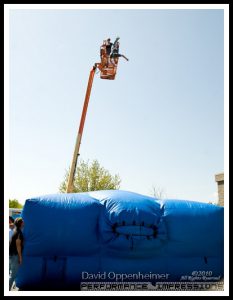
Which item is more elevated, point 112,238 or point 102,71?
point 102,71

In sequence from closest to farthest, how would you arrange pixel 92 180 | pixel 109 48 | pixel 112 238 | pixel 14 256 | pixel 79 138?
1. pixel 14 256
2. pixel 112 238
3. pixel 79 138
4. pixel 109 48
5. pixel 92 180

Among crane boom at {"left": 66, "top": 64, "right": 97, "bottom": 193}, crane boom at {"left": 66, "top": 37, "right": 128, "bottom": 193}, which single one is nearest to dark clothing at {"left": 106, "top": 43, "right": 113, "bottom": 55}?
crane boom at {"left": 66, "top": 37, "right": 128, "bottom": 193}

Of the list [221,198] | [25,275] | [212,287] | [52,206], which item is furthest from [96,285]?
[221,198]

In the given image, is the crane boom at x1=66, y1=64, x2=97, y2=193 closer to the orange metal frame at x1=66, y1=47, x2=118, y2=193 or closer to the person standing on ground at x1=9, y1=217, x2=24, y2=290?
the orange metal frame at x1=66, y1=47, x2=118, y2=193

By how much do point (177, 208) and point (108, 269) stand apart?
2300 millimetres

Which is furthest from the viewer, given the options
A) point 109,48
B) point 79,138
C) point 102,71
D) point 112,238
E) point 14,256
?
point 102,71

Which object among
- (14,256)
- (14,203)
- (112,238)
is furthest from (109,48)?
(14,203)

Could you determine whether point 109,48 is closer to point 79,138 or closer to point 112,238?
point 79,138

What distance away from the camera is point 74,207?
731cm

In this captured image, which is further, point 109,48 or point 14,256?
point 109,48

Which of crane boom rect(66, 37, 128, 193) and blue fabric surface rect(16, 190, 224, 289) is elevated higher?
crane boom rect(66, 37, 128, 193)

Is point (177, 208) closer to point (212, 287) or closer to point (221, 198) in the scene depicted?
point (212, 287)

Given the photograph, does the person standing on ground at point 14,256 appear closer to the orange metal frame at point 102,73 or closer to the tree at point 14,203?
the orange metal frame at point 102,73

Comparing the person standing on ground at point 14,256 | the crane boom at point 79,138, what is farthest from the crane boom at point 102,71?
the person standing on ground at point 14,256
